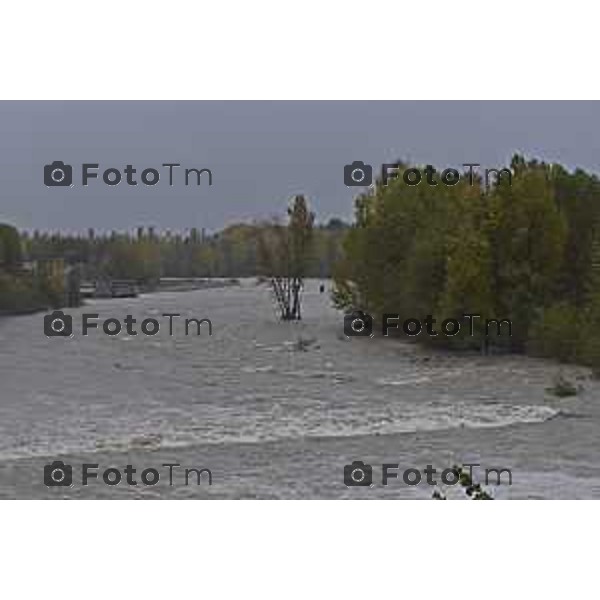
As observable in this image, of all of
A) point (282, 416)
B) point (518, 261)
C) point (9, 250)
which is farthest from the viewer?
point (9, 250)

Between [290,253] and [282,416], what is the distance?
83.6ft

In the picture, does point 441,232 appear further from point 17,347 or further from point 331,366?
point 17,347

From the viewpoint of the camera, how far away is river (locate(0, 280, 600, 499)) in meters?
11.0

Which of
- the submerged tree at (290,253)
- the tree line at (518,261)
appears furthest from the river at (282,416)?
the submerged tree at (290,253)

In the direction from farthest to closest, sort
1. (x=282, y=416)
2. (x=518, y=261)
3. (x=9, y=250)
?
(x=9, y=250), (x=518, y=261), (x=282, y=416)

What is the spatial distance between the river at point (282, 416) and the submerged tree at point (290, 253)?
10684 mm

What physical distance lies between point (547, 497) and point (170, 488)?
402 cm

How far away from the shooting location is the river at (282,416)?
11023 millimetres

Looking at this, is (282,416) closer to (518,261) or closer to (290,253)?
(518,261)

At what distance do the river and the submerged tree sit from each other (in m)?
10.7

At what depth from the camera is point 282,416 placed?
16.1m

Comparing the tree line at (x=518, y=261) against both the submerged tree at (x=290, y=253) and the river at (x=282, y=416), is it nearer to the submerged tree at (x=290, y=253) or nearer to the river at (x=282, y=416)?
the river at (x=282, y=416)

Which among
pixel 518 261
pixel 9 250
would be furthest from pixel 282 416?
pixel 9 250

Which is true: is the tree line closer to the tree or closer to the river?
the river
